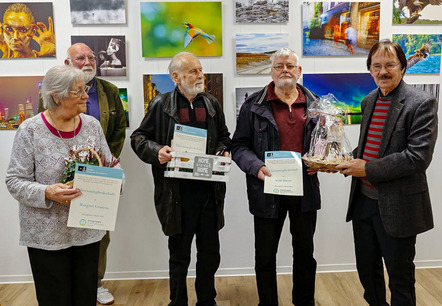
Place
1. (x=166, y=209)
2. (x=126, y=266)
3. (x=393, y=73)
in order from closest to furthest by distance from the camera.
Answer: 1. (x=393, y=73)
2. (x=166, y=209)
3. (x=126, y=266)

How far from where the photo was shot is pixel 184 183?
278 centimetres

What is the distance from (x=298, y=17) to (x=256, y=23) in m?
0.38

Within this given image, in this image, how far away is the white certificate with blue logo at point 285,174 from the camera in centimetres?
247

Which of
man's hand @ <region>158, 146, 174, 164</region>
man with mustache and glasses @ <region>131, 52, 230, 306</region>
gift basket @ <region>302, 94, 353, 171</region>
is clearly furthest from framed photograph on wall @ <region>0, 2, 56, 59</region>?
gift basket @ <region>302, 94, 353, 171</region>

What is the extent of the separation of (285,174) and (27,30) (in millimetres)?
2550

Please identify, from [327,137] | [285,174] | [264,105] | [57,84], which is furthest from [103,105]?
[327,137]

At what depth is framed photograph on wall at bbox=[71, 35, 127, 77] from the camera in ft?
11.2

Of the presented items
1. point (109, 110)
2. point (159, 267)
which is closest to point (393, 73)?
point (109, 110)

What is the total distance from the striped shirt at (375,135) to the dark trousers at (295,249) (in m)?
0.50

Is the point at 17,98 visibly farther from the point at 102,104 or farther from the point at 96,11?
the point at 96,11

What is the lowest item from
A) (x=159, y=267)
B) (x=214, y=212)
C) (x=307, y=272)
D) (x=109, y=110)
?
(x=159, y=267)

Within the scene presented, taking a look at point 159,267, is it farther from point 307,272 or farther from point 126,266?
point 307,272

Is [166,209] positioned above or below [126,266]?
above

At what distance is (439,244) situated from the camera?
3832mm
